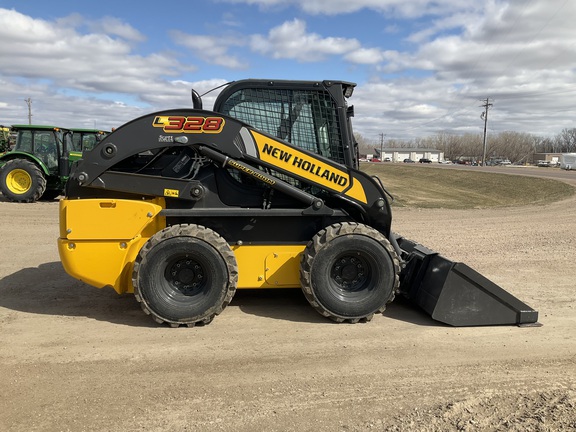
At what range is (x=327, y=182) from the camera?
5.01 m

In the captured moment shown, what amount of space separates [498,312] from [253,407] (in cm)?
291

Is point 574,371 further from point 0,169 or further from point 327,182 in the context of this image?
point 0,169

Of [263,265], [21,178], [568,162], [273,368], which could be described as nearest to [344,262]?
[263,265]

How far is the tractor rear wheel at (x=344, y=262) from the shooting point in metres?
4.86

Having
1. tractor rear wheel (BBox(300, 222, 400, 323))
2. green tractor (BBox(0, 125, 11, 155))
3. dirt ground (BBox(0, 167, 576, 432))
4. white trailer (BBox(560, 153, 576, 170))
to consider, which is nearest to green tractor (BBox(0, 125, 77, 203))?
green tractor (BBox(0, 125, 11, 155))

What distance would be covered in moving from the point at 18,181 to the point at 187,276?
13.0 meters

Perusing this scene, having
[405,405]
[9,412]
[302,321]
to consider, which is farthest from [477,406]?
[9,412]

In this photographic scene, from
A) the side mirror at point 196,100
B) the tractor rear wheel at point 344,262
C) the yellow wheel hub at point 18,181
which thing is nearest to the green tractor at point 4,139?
the yellow wheel hub at point 18,181

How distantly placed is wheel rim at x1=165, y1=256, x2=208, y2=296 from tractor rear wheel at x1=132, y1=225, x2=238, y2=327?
0.4 inches

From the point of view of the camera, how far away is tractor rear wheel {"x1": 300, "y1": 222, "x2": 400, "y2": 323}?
486cm

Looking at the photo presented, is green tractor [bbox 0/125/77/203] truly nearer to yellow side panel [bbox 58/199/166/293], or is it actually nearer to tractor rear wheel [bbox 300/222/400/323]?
yellow side panel [bbox 58/199/166/293]

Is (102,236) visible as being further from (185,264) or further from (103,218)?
(185,264)

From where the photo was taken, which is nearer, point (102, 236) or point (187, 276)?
point (102, 236)

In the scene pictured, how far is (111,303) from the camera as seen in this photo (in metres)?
5.55
